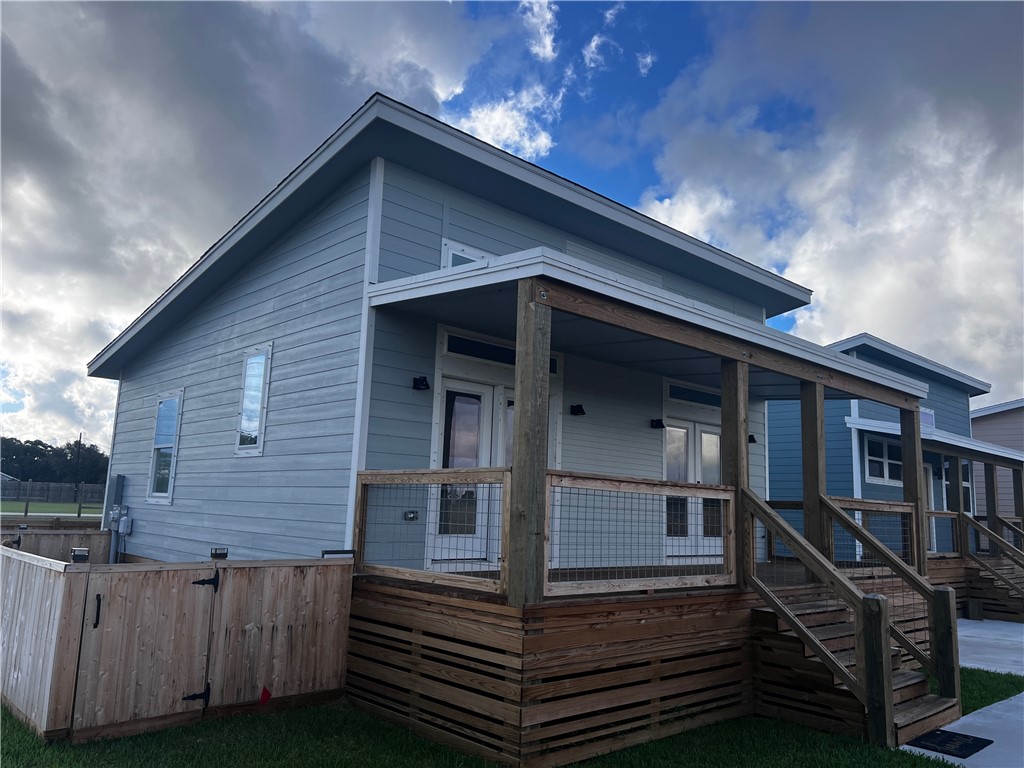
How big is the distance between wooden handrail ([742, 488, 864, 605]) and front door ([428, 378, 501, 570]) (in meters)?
2.34

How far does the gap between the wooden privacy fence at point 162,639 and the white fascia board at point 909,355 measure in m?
12.3

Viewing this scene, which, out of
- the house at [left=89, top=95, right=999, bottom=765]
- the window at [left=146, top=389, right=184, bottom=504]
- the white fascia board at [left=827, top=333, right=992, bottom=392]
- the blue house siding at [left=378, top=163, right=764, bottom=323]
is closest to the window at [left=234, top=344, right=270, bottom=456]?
the house at [left=89, top=95, right=999, bottom=765]

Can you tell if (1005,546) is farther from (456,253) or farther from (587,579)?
(456,253)

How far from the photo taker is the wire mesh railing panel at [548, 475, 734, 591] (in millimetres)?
5949

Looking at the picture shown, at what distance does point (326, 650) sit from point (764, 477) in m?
7.49

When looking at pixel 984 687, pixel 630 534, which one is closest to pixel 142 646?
pixel 630 534

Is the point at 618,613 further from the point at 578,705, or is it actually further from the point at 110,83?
the point at 110,83

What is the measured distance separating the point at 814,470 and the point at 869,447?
359 inches

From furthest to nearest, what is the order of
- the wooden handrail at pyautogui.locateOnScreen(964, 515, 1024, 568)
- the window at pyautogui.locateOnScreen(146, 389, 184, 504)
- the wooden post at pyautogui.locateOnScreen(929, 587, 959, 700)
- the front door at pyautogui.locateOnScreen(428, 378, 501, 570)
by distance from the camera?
the wooden handrail at pyautogui.locateOnScreen(964, 515, 1024, 568) → the window at pyautogui.locateOnScreen(146, 389, 184, 504) → the front door at pyautogui.locateOnScreen(428, 378, 501, 570) → the wooden post at pyautogui.locateOnScreen(929, 587, 959, 700)

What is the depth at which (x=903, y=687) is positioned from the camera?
601cm

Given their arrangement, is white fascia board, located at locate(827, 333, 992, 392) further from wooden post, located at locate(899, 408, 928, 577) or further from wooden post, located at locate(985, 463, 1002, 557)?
wooden post, located at locate(899, 408, 928, 577)

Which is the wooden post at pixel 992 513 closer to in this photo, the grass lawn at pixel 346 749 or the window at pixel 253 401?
the grass lawn at pixel 346 749

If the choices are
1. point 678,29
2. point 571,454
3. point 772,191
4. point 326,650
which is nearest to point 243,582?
point 326,650

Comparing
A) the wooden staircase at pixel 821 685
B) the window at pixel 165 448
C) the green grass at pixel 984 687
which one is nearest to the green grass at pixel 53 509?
the window at pixel 165 448
